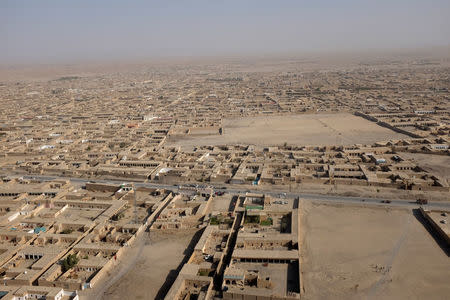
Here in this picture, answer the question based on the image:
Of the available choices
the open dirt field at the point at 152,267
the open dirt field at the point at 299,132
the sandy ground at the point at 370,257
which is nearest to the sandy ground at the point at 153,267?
the open dirt field at the point at 152,267

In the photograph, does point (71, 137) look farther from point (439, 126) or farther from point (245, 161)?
point (439, 126)

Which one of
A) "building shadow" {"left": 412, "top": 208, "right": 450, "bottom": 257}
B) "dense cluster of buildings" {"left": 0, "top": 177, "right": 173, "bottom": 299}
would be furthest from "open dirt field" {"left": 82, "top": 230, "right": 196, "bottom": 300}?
"building shadow" {"left": 412, "top": 208, "right": 450, "bottom": 257}

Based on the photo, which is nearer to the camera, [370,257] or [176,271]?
[176,271]

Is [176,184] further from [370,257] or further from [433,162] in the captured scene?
[433,162]

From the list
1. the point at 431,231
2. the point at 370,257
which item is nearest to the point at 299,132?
the point at 431,231

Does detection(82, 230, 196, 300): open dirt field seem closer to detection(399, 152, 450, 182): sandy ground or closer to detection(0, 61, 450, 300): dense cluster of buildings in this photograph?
detection(0, 61, 450, 300): dense cluster of buildings

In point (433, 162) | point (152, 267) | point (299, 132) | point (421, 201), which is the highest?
point (299, 132)

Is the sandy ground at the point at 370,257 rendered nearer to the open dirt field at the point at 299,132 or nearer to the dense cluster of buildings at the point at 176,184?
the dense cluster of buildings at the point at 176,184
